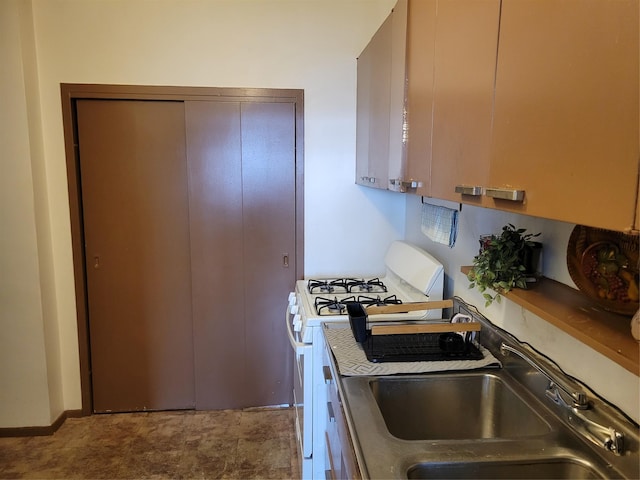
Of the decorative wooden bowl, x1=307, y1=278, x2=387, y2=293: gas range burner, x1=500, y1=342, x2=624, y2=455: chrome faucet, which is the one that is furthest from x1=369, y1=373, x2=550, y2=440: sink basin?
x1=307, y1=278, x2=387, y2=293: gas range burner

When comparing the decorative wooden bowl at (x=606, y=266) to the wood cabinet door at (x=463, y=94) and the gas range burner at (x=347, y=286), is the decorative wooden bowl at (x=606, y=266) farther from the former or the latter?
the gas range burner at (x=347, y=286)

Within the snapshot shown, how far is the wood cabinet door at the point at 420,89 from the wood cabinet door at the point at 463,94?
1.9 inches

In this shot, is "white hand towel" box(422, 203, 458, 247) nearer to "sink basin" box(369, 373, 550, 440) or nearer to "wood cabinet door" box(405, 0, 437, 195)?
"wood cabinet door" box(405, 0, 437, 195)

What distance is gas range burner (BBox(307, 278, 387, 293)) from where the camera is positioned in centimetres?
245

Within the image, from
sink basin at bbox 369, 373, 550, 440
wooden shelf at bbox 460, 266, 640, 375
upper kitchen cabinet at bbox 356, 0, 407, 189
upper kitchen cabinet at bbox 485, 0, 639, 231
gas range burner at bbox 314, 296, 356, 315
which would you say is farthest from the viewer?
gas range burner at bbox 314, 296, 356, 315

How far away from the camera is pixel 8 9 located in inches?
91.6

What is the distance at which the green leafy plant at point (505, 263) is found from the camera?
4.23 feet

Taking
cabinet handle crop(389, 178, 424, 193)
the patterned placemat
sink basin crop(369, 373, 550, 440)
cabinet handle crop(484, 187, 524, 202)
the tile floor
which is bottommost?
the tile floor

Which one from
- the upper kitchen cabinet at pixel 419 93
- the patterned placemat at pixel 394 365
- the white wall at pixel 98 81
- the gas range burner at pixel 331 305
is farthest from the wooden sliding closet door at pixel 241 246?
the patterned placemat at pixel 394 365

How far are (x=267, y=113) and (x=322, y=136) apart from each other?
1.19ft

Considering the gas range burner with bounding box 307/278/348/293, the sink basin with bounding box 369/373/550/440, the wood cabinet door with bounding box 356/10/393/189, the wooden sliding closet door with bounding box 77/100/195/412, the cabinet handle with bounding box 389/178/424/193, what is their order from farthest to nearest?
1. the wooden sliding closet door with bounding box 77/100/195/412
2. the gas range burner with bounding box 307/278/348/293
3. the wood cabinet door with bounding box 356/10/393/189
4. the cabinet handle with bounding box 389/178/424/193
5. the sink basin with bounding box 369/373/550/440

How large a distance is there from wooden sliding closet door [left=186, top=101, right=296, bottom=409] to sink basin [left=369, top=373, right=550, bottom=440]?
58.0 inches

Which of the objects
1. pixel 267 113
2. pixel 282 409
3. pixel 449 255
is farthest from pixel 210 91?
pixel 282 409

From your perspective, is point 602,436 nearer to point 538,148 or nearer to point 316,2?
point 538,148
